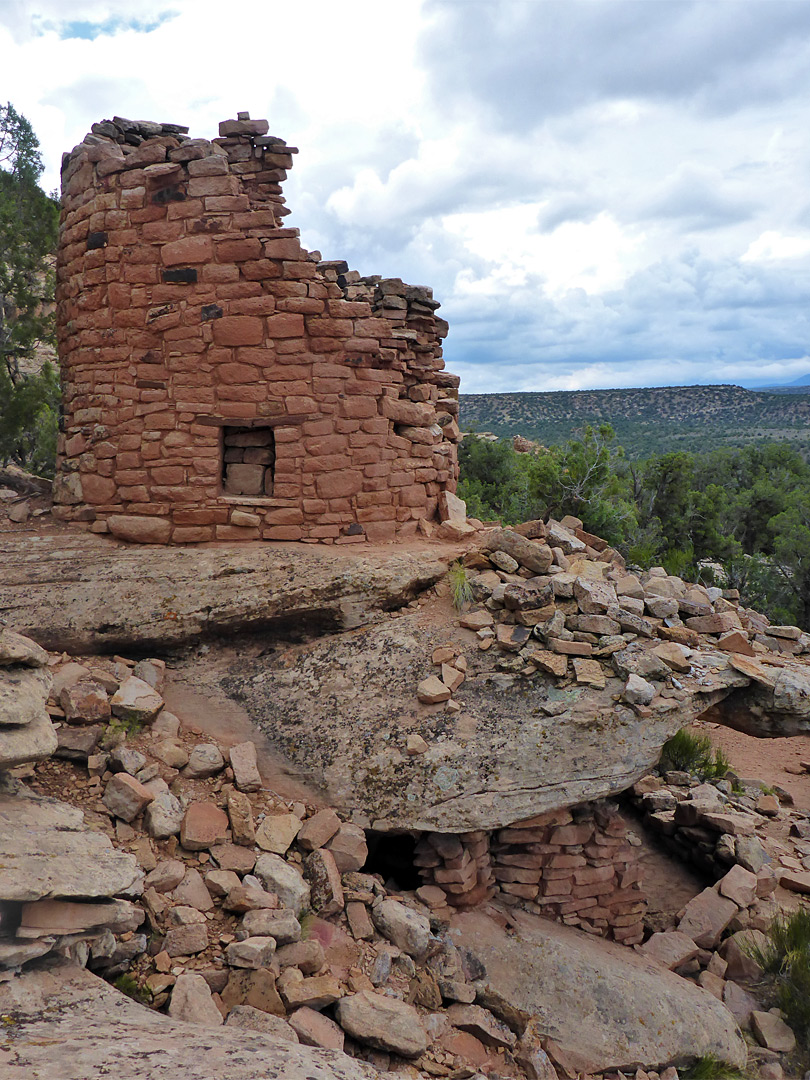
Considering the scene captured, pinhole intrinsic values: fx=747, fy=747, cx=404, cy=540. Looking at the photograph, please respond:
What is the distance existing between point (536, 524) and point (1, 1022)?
5.08 m

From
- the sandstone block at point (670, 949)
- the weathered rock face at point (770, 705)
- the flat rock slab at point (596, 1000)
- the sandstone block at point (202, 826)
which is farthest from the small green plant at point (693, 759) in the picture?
the sandstone block at point (202, 826)

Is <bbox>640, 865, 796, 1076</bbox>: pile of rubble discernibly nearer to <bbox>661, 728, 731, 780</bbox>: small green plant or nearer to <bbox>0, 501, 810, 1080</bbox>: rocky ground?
<bbox>0, 501, 810, 1080</bbox>: rocky ground

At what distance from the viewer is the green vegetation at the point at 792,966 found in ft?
18.1

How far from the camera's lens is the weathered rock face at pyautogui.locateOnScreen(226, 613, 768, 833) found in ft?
16.6

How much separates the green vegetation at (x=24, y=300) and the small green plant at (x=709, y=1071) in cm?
1183

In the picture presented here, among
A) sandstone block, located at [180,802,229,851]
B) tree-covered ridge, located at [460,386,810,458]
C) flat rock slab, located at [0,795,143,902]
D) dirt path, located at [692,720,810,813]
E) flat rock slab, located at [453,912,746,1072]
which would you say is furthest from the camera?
tree-covered ridge, located at [460,386,810,458]

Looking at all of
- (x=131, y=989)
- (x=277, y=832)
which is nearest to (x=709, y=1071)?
(x=277, y=832)

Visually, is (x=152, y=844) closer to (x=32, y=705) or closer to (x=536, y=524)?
(x=32, y=705)

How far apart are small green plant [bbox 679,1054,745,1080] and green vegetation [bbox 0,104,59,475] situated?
11834 mm

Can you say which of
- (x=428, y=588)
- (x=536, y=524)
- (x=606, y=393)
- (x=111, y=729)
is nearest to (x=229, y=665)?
(x=111, y=729)

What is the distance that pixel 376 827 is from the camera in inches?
199

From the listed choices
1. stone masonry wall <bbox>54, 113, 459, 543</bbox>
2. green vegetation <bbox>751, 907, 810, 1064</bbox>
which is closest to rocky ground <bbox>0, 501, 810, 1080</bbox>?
green vegetation <bbox>751, 907, 810, 1064</bbox>

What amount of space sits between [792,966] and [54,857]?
5.43 m

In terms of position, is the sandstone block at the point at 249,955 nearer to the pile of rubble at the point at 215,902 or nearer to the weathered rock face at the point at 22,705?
the pile of rubble at the point at 215,902
